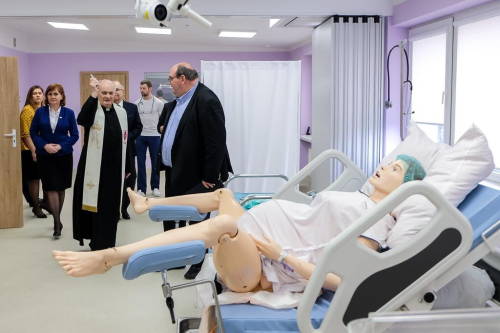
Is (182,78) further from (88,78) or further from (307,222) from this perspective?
(88,78)

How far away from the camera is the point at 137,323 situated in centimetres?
308

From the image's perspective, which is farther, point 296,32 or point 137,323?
point 296,32

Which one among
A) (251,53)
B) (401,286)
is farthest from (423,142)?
(251,53)

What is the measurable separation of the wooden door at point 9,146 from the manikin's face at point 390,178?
152 inches

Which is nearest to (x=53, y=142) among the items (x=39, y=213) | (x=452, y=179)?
(x=39, y=213)

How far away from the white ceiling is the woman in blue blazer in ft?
2.28

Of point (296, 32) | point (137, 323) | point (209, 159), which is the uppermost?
point (296, 32)

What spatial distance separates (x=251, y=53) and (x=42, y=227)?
6.21 m

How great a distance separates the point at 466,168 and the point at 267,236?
85 cm

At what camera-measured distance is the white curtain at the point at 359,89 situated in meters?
4.65

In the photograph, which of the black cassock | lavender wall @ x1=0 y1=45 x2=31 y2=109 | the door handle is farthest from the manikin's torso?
lavender wall @ x1=0 y1=45 x2=31 y2=109

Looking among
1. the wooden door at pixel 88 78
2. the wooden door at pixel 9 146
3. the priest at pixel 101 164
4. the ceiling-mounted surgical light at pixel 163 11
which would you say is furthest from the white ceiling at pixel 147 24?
the ceiling-mounted surgical light at pixel 163 11

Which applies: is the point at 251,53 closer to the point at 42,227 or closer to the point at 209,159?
the point at 42,227

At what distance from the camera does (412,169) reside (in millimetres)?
2461
